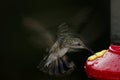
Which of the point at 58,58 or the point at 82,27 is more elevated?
the point at 82,27

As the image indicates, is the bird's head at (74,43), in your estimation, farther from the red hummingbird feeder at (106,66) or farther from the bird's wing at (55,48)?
the red hummingbird feeder at (106,66)

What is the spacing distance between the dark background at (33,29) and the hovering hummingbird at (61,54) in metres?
0.06

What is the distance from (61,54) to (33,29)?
1.41ft

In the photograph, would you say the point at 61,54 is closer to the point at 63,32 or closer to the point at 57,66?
the point at 57,66

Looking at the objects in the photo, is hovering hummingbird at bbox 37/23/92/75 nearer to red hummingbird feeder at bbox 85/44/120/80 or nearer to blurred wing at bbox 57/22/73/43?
blurred wing at bbox 57/22/73/43

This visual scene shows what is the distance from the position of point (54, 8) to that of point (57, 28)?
8.2 inches

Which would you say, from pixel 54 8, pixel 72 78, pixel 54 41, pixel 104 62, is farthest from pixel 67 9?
pixel 104 62

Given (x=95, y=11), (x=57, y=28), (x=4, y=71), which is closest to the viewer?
(x=4, y=71)

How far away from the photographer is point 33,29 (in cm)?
236

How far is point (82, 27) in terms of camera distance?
2.63 metres

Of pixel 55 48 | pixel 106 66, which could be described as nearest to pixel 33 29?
pixel 55 48

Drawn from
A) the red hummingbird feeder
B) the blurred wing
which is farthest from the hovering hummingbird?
the red hummingbird feeder

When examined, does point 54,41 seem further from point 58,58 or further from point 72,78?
point 72,78

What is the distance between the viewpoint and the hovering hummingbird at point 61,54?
2492 mm
